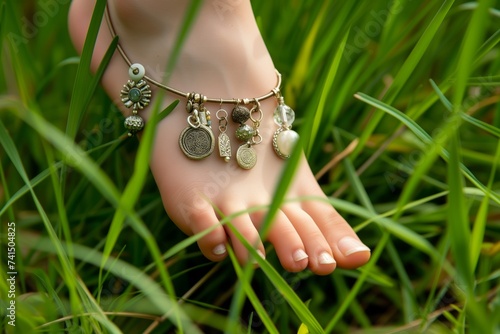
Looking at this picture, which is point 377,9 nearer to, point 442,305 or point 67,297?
point 442,305

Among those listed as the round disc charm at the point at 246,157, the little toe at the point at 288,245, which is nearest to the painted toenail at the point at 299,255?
the little toe at the point at 288,245

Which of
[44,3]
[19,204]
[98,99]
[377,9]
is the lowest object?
[19,204]

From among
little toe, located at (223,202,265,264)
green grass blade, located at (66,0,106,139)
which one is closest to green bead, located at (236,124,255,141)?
little toe, located at (223,202,265,264)

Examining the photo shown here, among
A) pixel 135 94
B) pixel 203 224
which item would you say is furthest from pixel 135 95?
pixel 203 224

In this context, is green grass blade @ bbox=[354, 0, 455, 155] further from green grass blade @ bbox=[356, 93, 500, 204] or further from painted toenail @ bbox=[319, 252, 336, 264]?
painted toenail @ bbox=[319, 252, 336, 264]

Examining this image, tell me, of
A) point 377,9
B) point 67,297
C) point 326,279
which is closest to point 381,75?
point 377,9

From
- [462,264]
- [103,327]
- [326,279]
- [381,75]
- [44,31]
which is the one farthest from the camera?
[44,31]

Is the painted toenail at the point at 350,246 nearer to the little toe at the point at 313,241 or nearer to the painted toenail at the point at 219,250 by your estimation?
the little toe at the point at 313,241
